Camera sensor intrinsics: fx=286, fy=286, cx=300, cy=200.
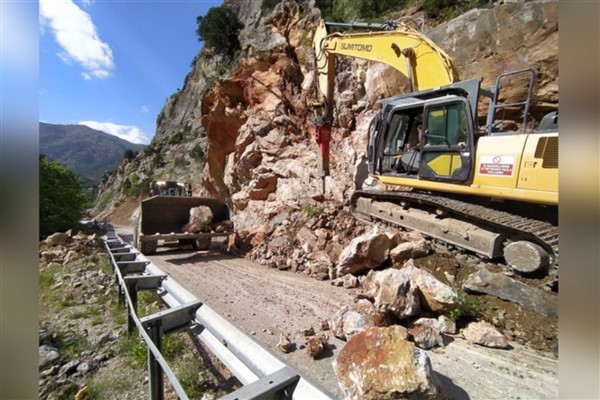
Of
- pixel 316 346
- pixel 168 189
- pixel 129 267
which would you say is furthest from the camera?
pixel 168 189

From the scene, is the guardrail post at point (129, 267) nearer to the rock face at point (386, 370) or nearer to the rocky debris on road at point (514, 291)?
the rock face at point (386, 370)

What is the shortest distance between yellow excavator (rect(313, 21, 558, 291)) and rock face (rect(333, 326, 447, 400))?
2.86m

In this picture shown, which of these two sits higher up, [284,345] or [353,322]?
[353,322]

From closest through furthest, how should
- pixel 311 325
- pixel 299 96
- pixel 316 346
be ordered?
1. pixel 316 346
2. pixel 311 325
3. pixel 299 96

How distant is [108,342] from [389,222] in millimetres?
5202

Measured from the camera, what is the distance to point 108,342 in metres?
2.67

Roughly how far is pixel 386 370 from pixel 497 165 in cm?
403

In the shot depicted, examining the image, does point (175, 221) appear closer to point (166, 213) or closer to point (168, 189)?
point (166, 213)

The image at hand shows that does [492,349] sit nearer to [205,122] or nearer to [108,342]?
[108,342]

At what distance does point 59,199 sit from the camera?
1072cm

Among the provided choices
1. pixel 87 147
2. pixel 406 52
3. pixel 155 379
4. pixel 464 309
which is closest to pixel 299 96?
pixel 406 52

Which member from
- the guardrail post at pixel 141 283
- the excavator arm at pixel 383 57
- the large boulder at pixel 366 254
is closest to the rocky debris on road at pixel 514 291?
the large boulder at pixel 366 254
